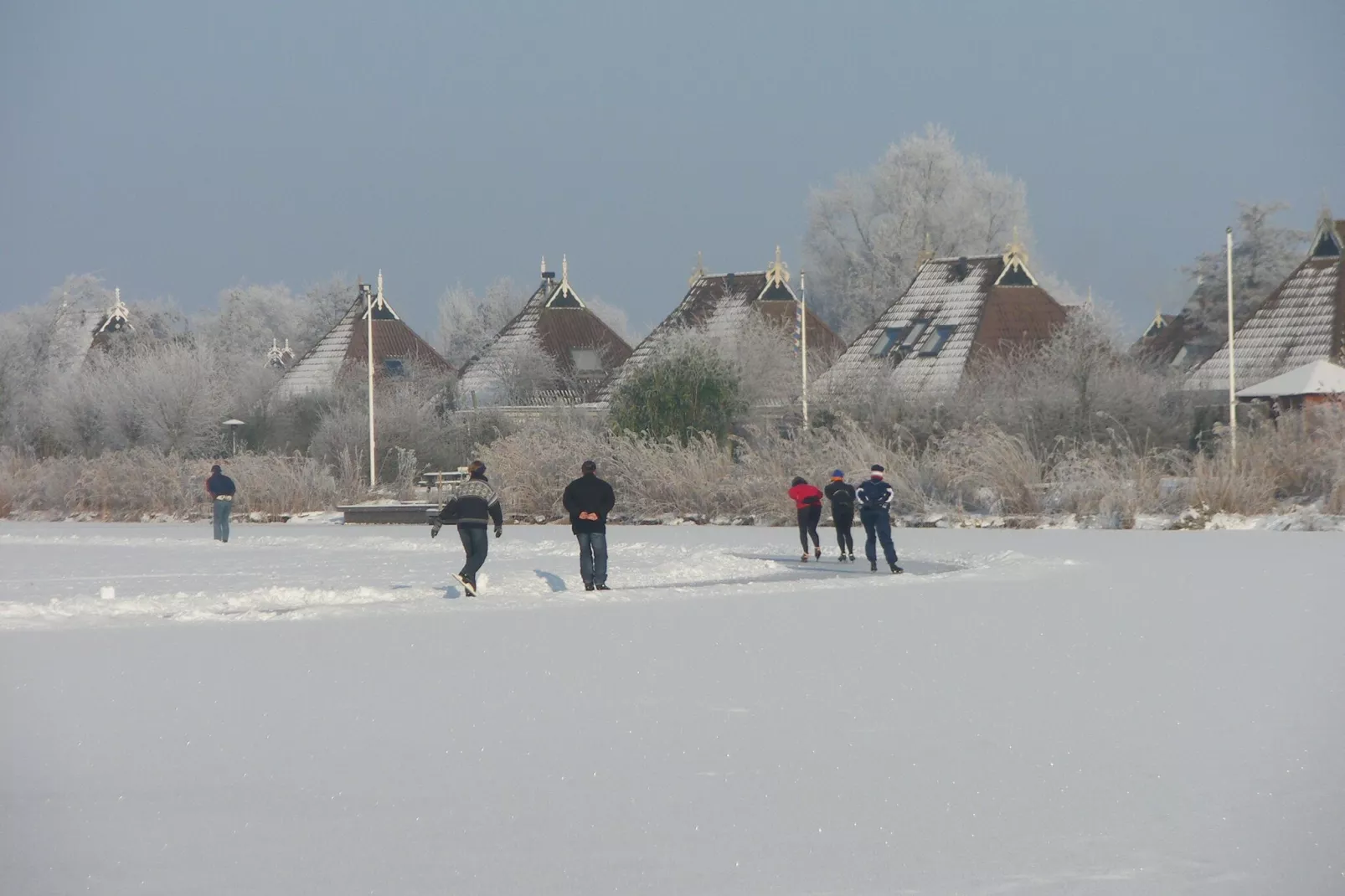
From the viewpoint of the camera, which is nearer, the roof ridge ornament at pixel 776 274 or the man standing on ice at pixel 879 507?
the man standing on ice at pixel 879 507

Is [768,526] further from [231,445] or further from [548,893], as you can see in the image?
[548,893]

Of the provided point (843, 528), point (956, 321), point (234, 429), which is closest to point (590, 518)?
point (843, 528)

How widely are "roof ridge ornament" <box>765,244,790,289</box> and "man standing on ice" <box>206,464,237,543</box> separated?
111 ft

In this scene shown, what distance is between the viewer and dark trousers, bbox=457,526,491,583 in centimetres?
1995

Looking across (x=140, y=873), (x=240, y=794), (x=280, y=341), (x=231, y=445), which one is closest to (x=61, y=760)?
(x=240, y=794)

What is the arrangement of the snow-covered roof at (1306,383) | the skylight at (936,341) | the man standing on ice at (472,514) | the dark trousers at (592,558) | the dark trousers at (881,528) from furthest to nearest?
1. the skylight at (936,341)
2. the snow-covered roof at (1306,383)
3. the dark trousers at (881,528)
4. the dark trousers at (592,558)
5. the man standing on ice at (472,514)

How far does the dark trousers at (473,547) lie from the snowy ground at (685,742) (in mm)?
465

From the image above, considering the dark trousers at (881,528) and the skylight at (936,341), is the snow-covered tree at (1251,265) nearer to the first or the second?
the skylight at (936,341)

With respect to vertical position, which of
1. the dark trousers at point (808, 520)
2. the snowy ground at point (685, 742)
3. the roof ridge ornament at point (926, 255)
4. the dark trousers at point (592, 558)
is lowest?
the snowy ground at point (685, 742)

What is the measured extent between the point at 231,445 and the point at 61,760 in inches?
1785

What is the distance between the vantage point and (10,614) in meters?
18.5

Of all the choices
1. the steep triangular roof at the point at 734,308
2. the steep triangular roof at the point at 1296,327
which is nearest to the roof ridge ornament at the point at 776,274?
the steep triangular roof at the point at 734,308

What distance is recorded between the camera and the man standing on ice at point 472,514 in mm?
19859

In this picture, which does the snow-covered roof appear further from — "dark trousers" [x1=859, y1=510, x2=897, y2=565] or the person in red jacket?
"dark trousers" [x1=859, y1=510, x2=897, y2=565]
